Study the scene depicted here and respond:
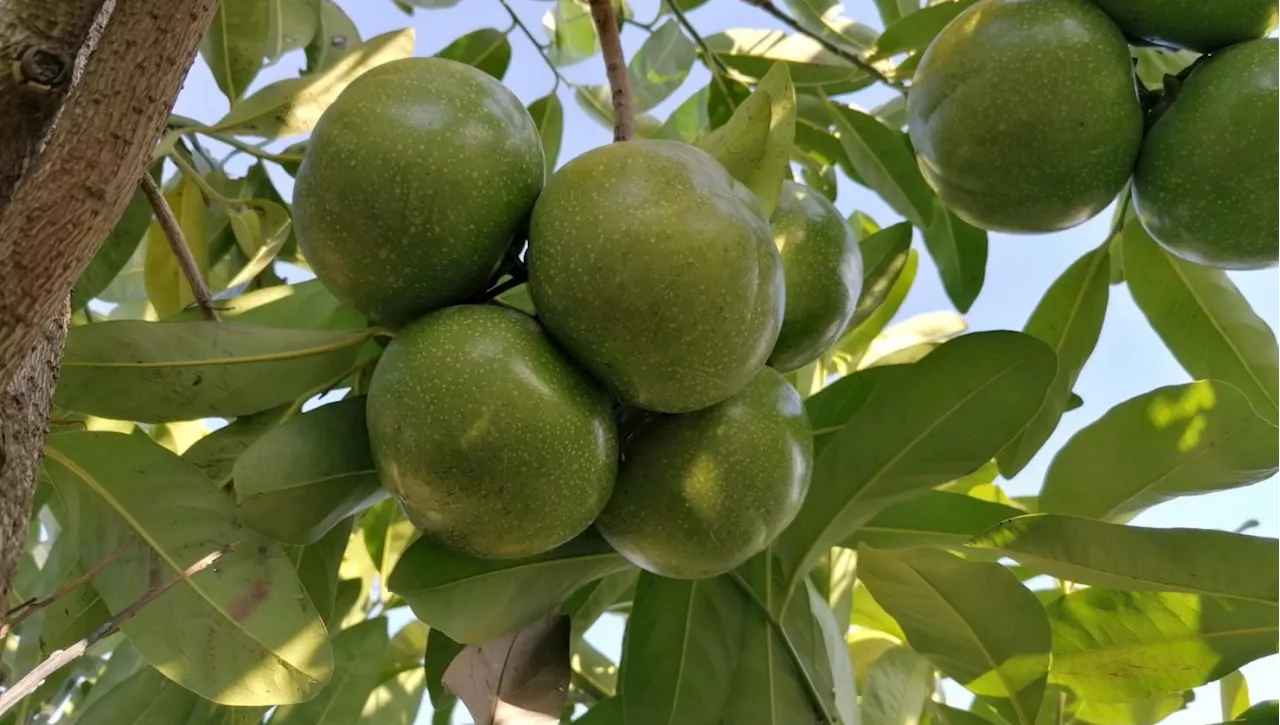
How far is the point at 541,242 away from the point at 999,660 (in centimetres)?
55

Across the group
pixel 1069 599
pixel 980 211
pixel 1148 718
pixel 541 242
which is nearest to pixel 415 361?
pixel 541 242

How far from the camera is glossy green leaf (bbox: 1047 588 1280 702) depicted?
2.80 ft

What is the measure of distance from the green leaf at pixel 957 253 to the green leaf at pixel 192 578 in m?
0.78

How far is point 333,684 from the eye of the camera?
0.98 m

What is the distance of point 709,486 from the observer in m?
0.72

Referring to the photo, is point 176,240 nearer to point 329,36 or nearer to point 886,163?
point 329,36

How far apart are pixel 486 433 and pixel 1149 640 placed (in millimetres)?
638

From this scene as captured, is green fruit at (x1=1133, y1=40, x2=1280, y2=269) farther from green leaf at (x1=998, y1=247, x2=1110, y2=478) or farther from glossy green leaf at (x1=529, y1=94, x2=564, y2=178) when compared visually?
glossy green leaf at (x1=529, y1=94, x2=564, y2=178)

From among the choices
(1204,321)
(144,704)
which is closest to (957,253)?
(1204,321)

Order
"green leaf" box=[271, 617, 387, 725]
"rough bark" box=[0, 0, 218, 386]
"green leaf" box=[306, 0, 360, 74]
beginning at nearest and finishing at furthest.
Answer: "rough bark" box=[0, 0, 218, 386] < "green leaf" box=[271, 617, 387, 725] < "green leaf" box=[306, 0, 360, 74]

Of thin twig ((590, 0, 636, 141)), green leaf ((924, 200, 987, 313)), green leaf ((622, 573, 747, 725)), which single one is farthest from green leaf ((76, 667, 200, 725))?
green leaf ((924, 200, 987, 313))

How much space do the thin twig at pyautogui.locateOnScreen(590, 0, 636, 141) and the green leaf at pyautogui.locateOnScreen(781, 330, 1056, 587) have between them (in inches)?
11.8

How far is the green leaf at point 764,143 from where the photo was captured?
0.75 m

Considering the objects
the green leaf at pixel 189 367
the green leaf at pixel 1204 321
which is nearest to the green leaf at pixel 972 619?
the green leaf at pixel 1204 321
